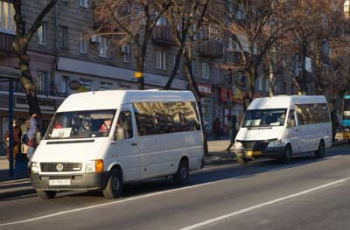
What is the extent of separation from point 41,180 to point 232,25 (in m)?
20.8

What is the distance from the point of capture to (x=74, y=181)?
46.9 ft

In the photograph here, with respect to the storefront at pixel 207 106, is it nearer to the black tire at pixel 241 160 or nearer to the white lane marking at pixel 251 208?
the black tire at pixel 241 160

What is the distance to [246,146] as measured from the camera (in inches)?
977

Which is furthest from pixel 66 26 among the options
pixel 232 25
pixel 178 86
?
pixel 178 86

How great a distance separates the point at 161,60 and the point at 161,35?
8.44ft

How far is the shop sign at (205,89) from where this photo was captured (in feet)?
172

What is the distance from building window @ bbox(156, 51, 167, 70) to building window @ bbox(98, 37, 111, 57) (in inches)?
239

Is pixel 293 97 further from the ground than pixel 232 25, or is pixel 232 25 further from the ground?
pixel 232 25

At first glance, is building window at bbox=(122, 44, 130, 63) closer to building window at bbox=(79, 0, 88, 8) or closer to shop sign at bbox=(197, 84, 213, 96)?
building window at bbox=(79, 0, 88, 8)

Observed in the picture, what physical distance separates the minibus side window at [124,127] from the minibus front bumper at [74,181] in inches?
41.6

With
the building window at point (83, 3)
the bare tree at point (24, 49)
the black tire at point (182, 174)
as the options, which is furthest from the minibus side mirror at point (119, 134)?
the building window at point (83, 3)

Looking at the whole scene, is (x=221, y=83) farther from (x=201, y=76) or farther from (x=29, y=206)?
(x=29, y=206)

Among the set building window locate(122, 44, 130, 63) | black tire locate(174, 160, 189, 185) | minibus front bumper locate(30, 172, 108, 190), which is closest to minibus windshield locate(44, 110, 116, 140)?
minibus front bumper locate(30, 172, 108, 190)

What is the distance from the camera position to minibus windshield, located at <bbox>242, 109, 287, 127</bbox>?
2520cm
